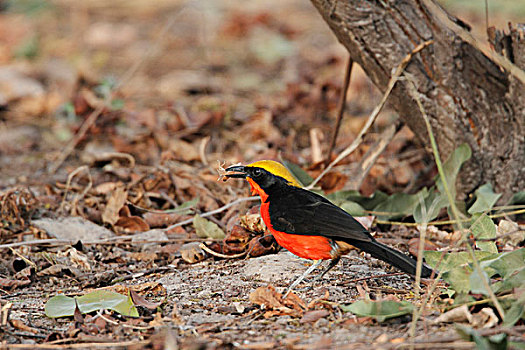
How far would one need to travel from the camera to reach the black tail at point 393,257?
8.56 feet

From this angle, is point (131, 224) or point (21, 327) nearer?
point (21, 327)

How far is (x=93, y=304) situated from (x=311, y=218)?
105cm

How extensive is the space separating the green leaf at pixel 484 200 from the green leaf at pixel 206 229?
1.52 m

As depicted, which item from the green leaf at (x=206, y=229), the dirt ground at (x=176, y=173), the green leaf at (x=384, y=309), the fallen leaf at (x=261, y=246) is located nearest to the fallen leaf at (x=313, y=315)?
the dirt ground at (x=176, y=173)

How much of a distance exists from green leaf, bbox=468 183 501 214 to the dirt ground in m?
0.41

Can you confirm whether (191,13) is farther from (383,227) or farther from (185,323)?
(185,323)

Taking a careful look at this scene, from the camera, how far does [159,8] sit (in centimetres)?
1009

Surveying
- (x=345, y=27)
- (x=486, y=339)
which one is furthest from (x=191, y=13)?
(x=486, y=339)

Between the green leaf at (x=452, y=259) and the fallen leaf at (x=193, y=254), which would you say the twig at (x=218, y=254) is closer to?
the fallen leaf at (x=193, y=254)

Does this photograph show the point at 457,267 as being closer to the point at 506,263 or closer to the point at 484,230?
the point at 506,263

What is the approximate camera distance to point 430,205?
3838 millimetres

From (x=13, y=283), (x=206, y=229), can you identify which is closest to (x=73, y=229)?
(x=13, y=283)

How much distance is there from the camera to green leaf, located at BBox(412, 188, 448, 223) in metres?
3.58

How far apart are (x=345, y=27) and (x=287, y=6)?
709cm
